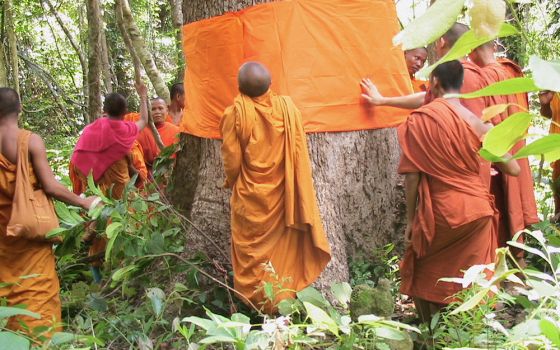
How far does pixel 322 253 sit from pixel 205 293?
0.86m

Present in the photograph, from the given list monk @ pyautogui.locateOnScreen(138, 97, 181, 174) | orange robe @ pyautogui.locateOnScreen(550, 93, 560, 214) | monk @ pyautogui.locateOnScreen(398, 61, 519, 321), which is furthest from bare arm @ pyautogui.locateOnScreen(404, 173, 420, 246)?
monk @ pyautogui.locateOnScreen(138, 97, 181, 174)

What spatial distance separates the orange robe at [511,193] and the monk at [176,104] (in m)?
3.85

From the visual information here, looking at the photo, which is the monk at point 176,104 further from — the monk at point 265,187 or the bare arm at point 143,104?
the monk at point 265,187

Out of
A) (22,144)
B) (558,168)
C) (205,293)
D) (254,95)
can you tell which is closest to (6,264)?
(22,144)

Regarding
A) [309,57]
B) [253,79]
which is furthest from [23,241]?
[309,57]

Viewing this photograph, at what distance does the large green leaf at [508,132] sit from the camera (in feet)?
2.40

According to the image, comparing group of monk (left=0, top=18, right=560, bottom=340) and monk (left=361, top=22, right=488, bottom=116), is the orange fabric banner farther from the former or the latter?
group of monk (left=0, top=18, right=560, bottom=340)

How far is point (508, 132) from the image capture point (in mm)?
740

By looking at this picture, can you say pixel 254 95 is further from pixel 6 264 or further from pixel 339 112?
pixel 6 264

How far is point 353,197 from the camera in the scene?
16.5ft

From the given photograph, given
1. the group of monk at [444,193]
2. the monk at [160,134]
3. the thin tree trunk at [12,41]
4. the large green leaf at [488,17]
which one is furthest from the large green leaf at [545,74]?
the thin tree trunk at [12,41]

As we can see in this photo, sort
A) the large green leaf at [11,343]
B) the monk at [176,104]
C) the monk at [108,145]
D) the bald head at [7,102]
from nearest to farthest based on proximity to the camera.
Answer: the large green leaf at [11,343] < the bald head at [7,102] < the monk at [108,145] < the monk at [176,104]

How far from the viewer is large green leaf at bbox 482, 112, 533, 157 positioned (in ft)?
2.40

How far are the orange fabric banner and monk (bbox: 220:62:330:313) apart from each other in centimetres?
36
